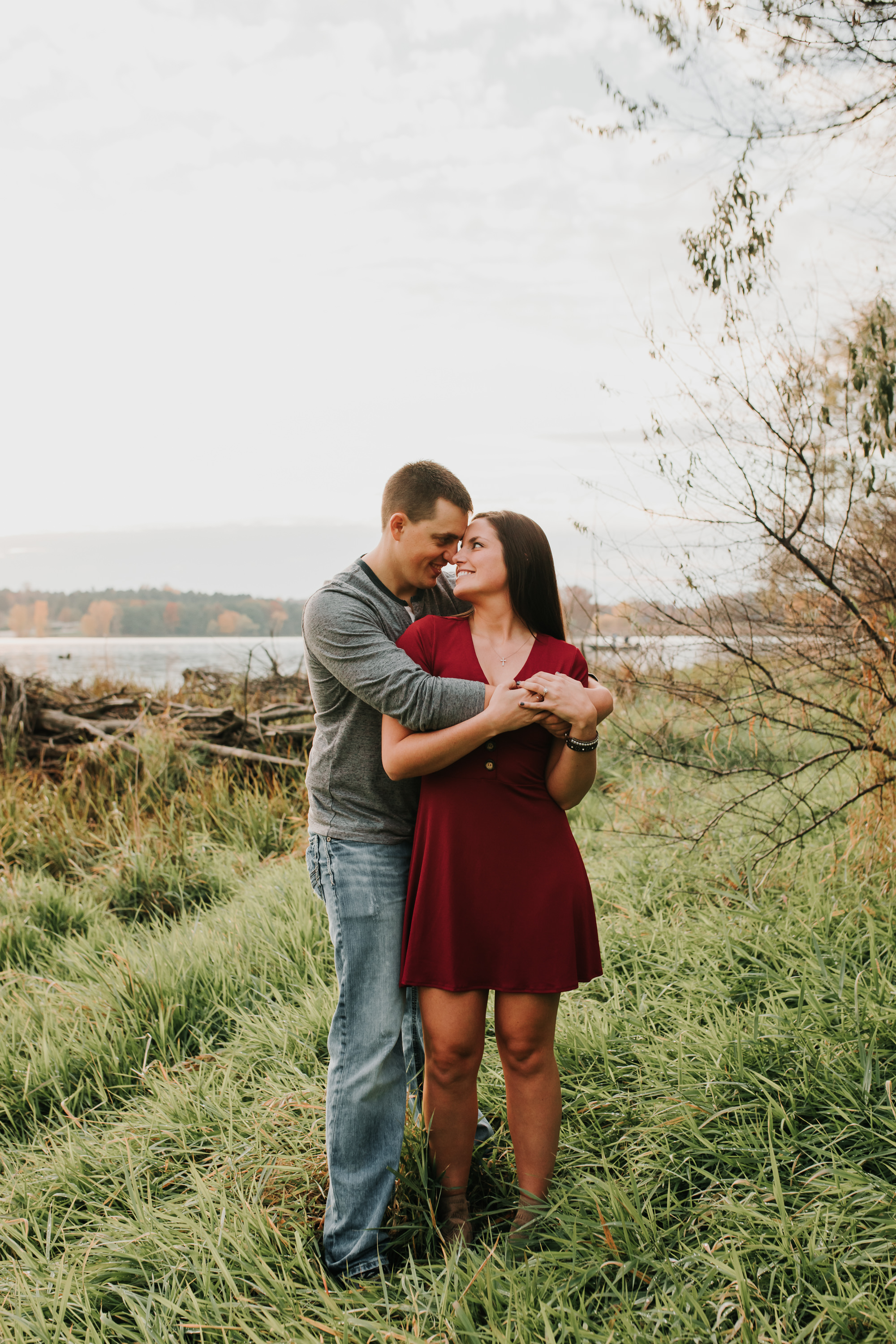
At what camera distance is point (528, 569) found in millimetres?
2533

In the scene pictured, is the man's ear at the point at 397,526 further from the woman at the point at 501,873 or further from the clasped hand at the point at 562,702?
the clasped hand at the point at 562,702

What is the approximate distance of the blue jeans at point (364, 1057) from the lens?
2.43 m

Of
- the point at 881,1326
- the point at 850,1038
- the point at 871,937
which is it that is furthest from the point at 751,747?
the point at 881,1326

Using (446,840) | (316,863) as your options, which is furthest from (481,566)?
(316,863)

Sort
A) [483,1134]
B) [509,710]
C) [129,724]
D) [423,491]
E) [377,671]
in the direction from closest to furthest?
[509,710] → [377,671] → [423,491] → [483,1134] → [129,724]

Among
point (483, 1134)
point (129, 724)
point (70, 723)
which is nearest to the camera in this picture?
point (483, 1134)

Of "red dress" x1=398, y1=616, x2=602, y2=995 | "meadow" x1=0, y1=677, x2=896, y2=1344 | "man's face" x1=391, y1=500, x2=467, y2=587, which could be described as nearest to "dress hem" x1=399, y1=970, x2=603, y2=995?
"red dress" x1=398, y1=616, x2=602, y2=995

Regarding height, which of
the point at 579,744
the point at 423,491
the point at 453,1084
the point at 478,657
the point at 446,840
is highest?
the point at 423,491

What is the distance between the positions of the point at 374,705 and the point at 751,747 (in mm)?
4639

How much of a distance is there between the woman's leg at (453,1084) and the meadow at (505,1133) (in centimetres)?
9

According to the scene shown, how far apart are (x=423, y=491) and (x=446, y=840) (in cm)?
102

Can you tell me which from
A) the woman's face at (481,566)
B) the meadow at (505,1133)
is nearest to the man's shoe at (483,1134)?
the meadow at (505,1133)

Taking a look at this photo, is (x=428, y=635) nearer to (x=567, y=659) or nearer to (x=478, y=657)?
(x=478, y=657)

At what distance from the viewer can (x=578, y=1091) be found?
10.1 ft
